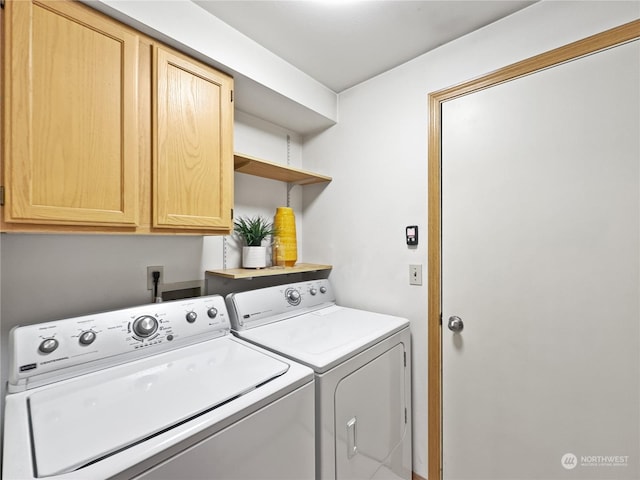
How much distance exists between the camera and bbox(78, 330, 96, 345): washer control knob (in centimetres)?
103

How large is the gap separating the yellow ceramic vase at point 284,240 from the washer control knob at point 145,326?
858 millimetres

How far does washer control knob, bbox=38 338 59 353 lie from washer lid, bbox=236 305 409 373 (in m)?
0.67

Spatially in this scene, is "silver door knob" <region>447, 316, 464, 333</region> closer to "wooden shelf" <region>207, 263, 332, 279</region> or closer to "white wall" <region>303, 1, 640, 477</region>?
"white wall" <region>303, 1, 640, 477</region>

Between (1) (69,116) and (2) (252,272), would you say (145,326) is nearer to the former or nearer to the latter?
(2) (252,272)

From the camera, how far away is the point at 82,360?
1020 mm

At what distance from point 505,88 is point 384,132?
0.64 m

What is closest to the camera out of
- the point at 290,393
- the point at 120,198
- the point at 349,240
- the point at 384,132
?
the point at 290,393

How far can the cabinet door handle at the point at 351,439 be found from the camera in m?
1.16

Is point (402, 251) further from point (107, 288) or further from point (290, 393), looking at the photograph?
point (107, 288)

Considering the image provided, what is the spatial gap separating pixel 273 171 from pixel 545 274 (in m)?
1.52

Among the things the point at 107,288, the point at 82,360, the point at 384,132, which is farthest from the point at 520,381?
the point at 107,288

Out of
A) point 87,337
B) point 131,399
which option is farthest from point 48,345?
point 131,399

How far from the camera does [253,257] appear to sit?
1.71m

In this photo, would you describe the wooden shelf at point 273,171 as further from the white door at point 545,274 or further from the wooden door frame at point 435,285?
the white door at point 545,274
